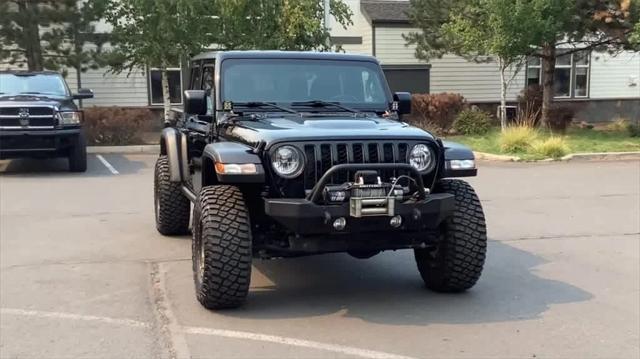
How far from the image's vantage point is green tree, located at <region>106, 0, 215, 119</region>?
18500 mm

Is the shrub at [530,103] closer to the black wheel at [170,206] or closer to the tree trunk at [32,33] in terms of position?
the tree trunk at [32,33]

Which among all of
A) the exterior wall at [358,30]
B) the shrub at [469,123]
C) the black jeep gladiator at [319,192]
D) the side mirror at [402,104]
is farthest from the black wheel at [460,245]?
the exterior wall at [358,30]

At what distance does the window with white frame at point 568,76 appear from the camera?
2750cm

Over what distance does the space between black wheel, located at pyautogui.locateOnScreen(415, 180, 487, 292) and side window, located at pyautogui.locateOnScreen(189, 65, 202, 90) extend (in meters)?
2.88

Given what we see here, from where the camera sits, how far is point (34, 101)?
13188 millimetres

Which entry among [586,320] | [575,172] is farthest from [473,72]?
[586,320]

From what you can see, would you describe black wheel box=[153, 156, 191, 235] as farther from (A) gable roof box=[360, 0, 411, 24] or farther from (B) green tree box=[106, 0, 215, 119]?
(A) gable roof box=[360, 0, 411, 24]

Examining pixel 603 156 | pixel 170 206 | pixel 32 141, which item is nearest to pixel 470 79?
pixel 603 156

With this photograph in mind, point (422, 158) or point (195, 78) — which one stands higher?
point (195, 78)

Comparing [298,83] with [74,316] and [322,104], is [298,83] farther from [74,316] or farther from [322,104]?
[74,316]

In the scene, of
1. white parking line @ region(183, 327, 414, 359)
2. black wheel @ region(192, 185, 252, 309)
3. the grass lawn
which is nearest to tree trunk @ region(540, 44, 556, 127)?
the grass lawn

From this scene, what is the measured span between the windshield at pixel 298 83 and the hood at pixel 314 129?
0.41 meters

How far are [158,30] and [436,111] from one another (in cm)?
827

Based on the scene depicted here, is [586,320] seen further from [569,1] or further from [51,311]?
[569,1]
